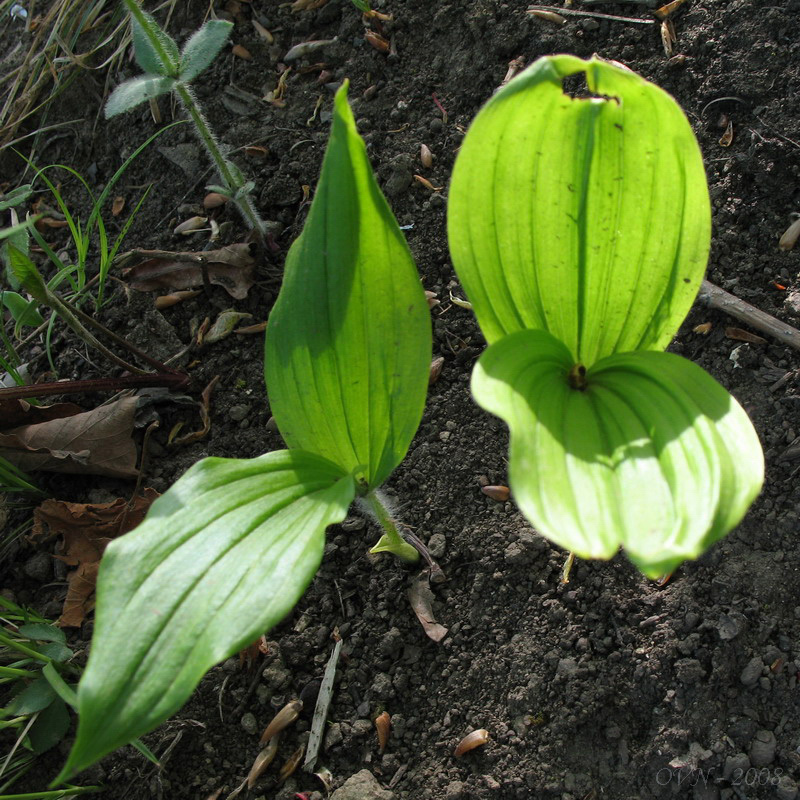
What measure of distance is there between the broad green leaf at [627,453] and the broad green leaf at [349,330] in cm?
26

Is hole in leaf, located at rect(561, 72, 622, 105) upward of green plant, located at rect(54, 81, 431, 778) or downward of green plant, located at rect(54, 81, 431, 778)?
upward

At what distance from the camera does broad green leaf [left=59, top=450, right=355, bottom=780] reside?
1.19m

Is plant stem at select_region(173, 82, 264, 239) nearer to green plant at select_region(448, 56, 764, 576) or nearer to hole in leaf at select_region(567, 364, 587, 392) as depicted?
green plant at select_region(448, 56, 764, 576)

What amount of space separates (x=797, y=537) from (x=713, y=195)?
1036 millimetres

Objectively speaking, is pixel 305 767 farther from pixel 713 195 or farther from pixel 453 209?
pixel 713 195

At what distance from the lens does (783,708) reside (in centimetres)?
165

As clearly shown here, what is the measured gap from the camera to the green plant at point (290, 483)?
1217 mm

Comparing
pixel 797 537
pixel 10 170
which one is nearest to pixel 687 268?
pixel 797 537

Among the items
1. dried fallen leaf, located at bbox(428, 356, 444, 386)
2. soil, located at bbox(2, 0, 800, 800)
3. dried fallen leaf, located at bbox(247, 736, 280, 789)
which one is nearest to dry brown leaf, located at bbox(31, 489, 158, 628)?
soil, located at bbox(2, 0, 800, 800)

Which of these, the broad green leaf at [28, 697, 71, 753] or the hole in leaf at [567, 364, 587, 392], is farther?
the broad green leaf at [28, 697, 71, 753]

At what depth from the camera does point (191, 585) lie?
4.33 feet

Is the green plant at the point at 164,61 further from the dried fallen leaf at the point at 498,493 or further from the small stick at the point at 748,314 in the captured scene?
the small stick at the point at 748,314

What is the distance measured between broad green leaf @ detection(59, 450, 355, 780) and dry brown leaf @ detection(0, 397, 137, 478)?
93 centimetres

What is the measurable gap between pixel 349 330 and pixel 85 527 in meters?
1.15
